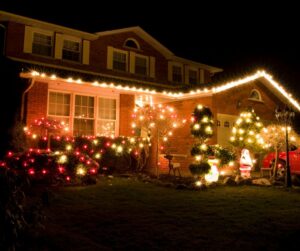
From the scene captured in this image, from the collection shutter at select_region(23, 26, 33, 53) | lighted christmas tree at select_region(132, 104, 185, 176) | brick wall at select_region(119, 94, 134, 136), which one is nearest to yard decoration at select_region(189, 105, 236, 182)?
lighted christmas tree at select_region(132, 104, 185, 176)

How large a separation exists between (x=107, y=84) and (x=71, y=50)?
4632mm

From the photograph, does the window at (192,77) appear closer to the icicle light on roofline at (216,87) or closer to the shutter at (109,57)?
the icicle light on roofline at (216,87)

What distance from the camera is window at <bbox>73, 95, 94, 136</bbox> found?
1316cm

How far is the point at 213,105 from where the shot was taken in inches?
557

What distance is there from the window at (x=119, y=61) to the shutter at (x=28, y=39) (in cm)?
445

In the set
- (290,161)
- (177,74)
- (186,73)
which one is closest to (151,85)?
(177,74)

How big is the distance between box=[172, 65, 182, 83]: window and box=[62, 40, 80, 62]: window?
6.22m

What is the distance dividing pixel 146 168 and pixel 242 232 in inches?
324

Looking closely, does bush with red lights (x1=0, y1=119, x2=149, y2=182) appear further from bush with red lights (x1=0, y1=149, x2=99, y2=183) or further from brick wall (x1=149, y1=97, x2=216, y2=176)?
brick wall (x1=149, y1=97, x2=216, y2=176)

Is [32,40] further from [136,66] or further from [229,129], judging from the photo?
[229,129]

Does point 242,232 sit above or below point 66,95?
below

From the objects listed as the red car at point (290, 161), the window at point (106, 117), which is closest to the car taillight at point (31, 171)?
the window at point (106, 117)

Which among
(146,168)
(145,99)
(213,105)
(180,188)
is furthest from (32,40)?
(180,188)

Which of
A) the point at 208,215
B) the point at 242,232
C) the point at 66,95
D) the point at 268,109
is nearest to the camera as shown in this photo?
the point at 242,232
